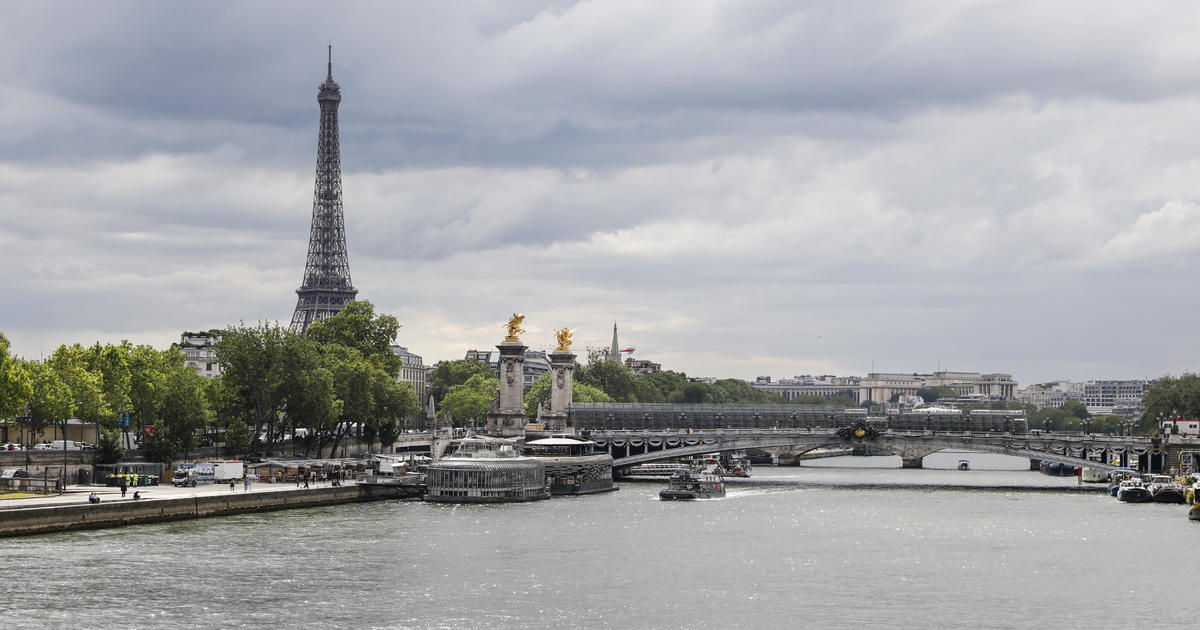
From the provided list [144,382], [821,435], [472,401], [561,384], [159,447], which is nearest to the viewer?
[159,447]

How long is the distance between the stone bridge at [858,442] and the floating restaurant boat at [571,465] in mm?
10739

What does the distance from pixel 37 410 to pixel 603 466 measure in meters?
39.0

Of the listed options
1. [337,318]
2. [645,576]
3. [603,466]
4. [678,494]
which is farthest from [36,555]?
[337,318]

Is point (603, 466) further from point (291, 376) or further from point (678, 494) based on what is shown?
point (291, 376)

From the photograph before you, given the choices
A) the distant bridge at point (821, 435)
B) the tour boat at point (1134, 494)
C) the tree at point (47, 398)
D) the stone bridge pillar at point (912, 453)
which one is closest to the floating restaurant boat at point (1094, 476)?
the distant bridge at point (821, 435)

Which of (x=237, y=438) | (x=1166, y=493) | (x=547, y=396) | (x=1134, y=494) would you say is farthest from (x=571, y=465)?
(x=547, y=396)

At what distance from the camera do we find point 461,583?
51656 millimetres

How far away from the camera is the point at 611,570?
5528 cm

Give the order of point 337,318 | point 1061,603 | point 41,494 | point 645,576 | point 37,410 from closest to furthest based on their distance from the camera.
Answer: point 1061,603, point 645,576, point 41,494, point 37,410, point 337,318

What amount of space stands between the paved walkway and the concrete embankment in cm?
90

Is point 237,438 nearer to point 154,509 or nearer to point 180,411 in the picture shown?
point 180,411

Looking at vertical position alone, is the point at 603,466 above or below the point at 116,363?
below

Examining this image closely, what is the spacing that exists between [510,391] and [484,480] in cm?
3902

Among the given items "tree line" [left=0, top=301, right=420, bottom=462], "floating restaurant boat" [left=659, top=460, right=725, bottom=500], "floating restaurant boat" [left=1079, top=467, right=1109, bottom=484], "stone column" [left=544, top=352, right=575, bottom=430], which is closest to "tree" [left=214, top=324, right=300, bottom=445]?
"tree line" [left=0, top=301, right=420, bottom=462]
